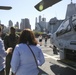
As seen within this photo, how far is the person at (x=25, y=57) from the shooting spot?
4.45 m

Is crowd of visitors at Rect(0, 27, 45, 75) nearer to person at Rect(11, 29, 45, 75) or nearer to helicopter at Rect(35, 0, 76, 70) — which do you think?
person at Rect(11, 29, 45, 75)

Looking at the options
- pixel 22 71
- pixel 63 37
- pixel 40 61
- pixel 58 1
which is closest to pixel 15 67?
pixel 22 71

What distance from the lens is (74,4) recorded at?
11586 mm

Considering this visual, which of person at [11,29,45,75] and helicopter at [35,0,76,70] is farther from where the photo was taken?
helicopter at [35,0,76,70]

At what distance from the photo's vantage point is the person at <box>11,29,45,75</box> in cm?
445

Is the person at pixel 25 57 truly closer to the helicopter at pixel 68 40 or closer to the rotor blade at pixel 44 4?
the rotor blade at pixel 44 4

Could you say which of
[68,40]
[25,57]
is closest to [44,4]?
[25,57]

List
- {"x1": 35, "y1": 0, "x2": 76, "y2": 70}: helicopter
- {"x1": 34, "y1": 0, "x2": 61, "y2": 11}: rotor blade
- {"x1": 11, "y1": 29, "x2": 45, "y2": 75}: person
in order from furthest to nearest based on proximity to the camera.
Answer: {"x1": 35, "y1": 0, "x2": 76, "y2": 70}: helicopter → {"x1": 34, "y1": 0, "x2": 61, "y2": 11}: rotor blade → {"x1": 11, "y1": 29, "x2": 45, "y2": 75}: person

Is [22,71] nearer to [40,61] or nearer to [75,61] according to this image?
[40,61]

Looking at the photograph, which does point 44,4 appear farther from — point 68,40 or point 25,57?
point 68,40

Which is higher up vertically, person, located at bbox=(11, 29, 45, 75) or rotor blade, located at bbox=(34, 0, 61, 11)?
rotor blade, located at bbox=(34, 0, 61, 11)

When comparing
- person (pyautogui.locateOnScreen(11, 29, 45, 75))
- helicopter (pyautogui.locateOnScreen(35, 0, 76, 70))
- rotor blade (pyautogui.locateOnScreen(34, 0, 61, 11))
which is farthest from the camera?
helicopter (pyautogui.locateOnScreen(35, 0, 76, 70))

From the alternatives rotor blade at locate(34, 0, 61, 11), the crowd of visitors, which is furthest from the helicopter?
the crowd of visitors

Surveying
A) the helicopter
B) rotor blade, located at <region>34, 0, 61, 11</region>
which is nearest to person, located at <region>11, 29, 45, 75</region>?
rotor blade, located at <region>34, 0, 61, 11</region>
